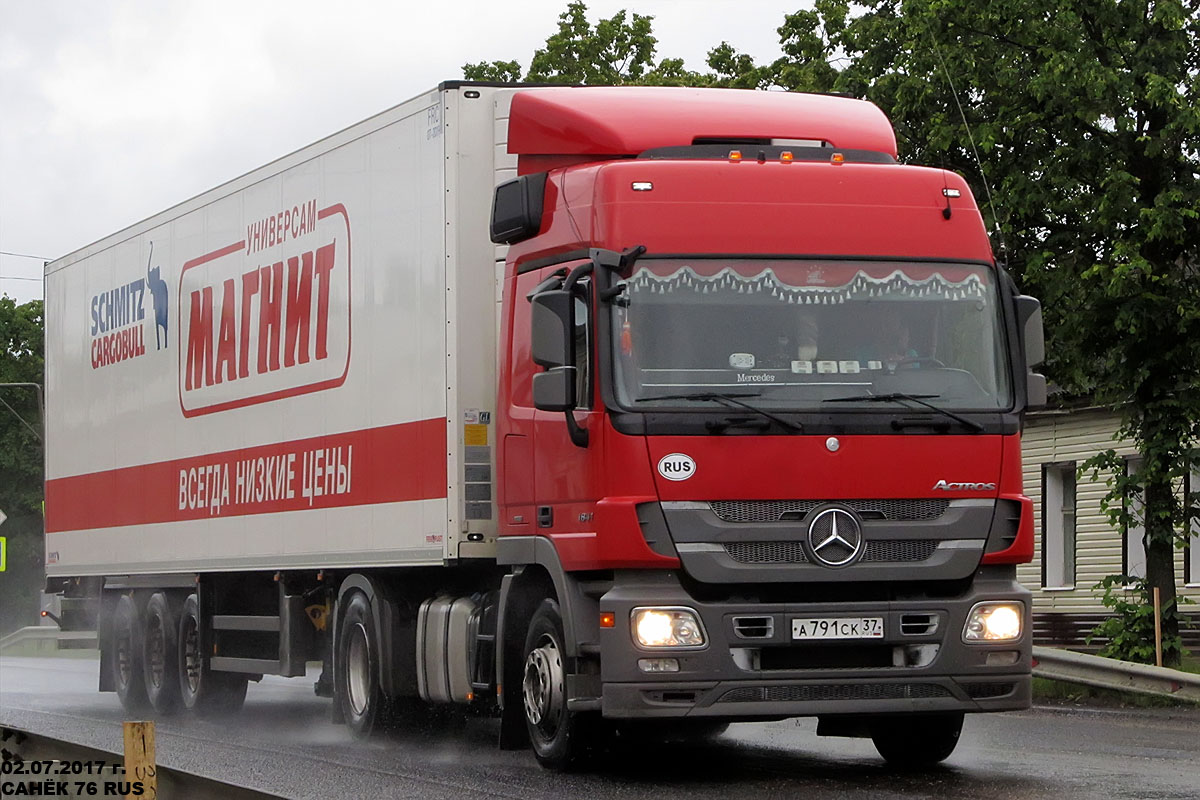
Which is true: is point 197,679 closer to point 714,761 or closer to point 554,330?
point 714,761

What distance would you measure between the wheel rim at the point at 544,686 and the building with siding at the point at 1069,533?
2099 centimetres

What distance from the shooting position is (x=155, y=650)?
752 inches

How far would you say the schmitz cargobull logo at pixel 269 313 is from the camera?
15.1 m

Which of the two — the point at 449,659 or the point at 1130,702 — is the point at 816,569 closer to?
the point at 449,659

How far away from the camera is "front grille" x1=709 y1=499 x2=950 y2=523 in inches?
433

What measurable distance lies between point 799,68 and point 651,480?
20693 millimetres

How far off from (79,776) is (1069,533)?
28.4 metres

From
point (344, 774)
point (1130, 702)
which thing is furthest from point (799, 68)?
point (344, 774)

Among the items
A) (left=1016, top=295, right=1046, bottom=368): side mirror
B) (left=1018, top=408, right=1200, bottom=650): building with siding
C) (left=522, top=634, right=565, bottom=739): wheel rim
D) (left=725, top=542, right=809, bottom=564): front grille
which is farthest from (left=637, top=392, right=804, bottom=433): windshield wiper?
(left=1018, top=408, right=1200, bottom=650): building with siding

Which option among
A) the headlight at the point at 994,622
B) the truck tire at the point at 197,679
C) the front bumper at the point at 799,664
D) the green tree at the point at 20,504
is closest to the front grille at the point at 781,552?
the front bumper at the point at 799,664

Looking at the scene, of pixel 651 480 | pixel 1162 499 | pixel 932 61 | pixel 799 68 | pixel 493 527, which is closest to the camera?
pixel 651 480

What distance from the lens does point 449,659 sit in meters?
13.6

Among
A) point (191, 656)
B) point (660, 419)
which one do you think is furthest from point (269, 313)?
point (660, 419)

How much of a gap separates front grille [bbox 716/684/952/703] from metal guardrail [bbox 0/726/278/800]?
363 centimetres
